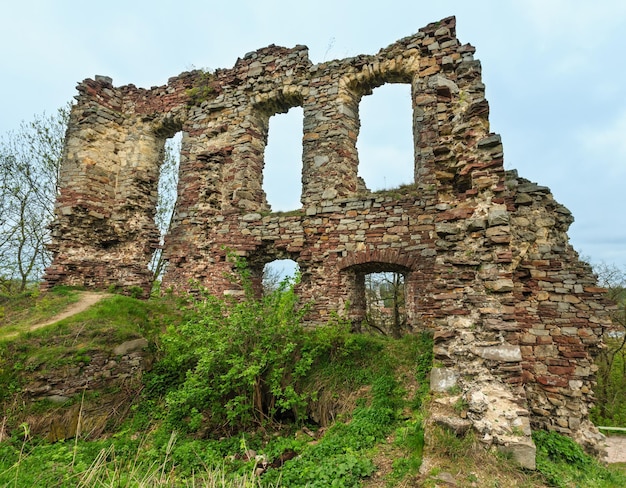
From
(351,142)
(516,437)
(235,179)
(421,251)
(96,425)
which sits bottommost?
(96,425)

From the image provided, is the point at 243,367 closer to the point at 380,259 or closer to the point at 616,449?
the point at 380,259

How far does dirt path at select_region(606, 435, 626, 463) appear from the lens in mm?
7184

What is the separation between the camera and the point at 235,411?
4453 millimetres

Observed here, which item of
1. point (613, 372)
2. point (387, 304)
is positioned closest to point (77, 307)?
point (387, 304)

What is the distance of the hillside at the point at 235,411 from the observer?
3277 mm

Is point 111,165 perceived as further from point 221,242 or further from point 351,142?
point 351,142

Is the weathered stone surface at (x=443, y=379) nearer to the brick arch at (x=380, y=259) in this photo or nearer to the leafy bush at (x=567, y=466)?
the leafy bush at (x=567, y=466)

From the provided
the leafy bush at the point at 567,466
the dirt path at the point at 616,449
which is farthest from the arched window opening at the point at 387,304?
the leafy bush at the point at 567,466

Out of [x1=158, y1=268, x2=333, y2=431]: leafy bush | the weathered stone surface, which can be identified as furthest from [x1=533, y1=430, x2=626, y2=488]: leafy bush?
[x1=158, y1=268, x2=333, y2=431]: leafy bush

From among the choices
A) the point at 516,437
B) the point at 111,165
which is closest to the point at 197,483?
the point at 516,437

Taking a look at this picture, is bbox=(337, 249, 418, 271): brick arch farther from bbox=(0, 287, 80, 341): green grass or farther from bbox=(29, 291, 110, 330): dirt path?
bbox=(0, 287, 80, 341): green grass

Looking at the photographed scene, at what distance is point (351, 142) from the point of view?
800 cm

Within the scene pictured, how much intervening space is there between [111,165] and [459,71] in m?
9.70

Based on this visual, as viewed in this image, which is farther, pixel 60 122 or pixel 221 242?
pixel 60 122
